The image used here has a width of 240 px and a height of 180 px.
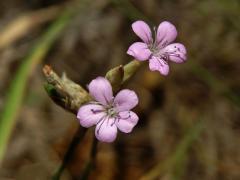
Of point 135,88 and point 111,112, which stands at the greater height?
point 111,112

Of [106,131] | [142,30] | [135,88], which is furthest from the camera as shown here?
[135,88]

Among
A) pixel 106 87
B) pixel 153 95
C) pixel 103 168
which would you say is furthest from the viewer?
pixel 153 95

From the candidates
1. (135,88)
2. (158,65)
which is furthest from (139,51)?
(135,88)

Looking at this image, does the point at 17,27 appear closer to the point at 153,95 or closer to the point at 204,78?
the point at 153,95

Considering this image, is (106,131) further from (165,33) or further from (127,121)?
(165,33)

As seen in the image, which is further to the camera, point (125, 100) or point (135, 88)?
point (135, 88)

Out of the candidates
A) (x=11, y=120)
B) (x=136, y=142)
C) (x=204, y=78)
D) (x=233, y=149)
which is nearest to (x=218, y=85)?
(x=204, y=78)

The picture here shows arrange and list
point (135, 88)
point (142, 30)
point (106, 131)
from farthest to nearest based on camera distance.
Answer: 1. point (135, 88)
2. point (142, 30)
3. point (106, 131)
